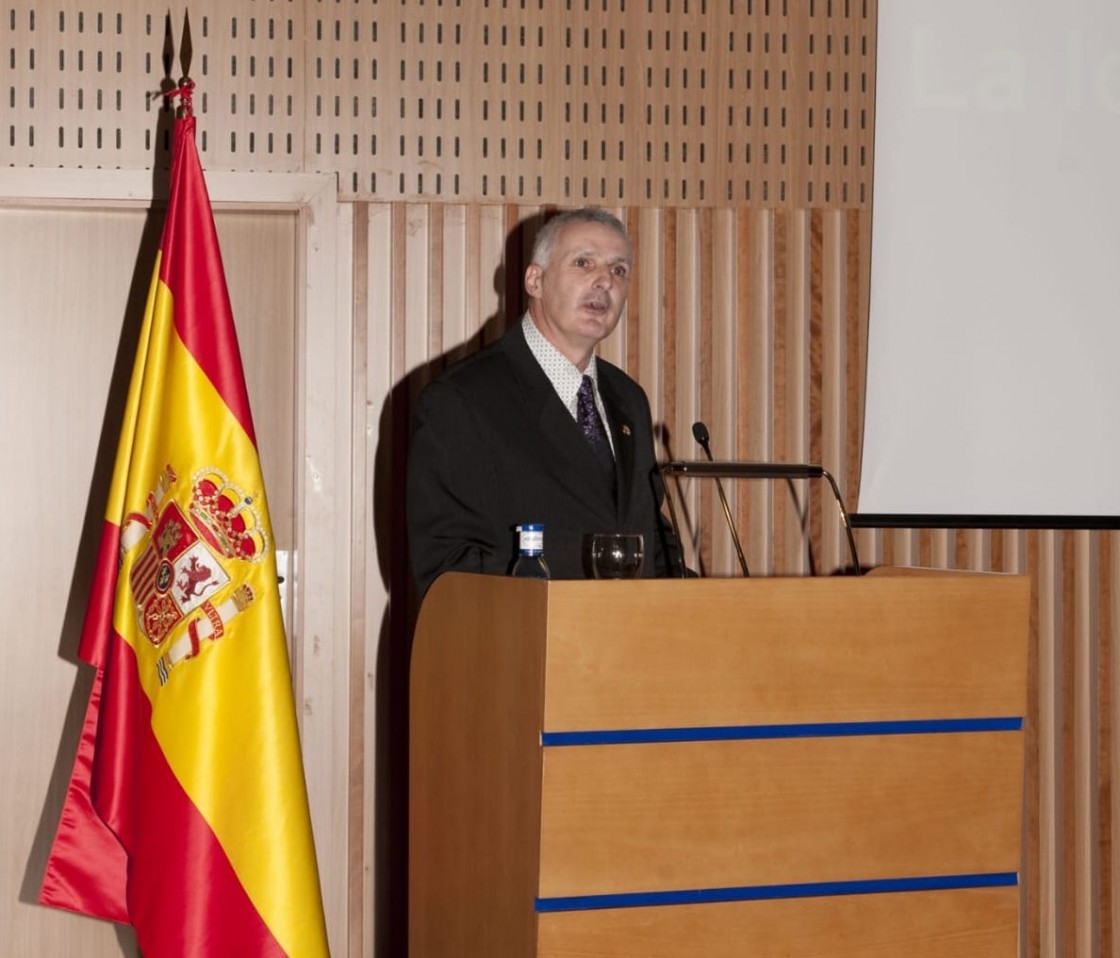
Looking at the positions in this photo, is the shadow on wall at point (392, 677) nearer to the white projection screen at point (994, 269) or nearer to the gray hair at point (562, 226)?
the gray hair at point (562, 226)

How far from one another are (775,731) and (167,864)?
1.37 m

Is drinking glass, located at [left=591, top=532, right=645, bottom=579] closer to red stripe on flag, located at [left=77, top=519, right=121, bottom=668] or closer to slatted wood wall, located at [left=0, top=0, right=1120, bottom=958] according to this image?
red stripe on flag, located at [left=77, top=519, right=121, bottom=668]

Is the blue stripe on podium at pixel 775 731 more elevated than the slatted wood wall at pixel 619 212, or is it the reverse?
the slatted wood wall at pixel 619 212

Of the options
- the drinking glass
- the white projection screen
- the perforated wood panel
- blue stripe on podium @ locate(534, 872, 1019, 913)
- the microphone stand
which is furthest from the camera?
the white projection screen

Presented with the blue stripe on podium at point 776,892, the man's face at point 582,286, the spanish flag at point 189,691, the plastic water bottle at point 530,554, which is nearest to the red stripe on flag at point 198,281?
the spanish flag at point 189,691

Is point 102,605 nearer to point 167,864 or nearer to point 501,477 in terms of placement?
point 167,864

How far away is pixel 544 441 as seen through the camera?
294 cm

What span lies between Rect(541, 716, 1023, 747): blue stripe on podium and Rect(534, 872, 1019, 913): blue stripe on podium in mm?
237

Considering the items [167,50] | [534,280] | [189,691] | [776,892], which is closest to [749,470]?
[534,280]

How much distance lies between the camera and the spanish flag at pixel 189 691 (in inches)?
116

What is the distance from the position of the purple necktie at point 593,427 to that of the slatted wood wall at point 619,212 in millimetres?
888

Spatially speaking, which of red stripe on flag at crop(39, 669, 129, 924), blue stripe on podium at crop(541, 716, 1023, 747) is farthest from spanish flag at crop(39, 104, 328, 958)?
blue stripe on podium at crop(541, 716, 1023, 747)

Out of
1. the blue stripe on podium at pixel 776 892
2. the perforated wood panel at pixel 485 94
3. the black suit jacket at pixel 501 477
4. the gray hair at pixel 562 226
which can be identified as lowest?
the blue stripe on podium at pixel 776 892

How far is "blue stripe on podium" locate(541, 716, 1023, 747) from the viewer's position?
2.22m
